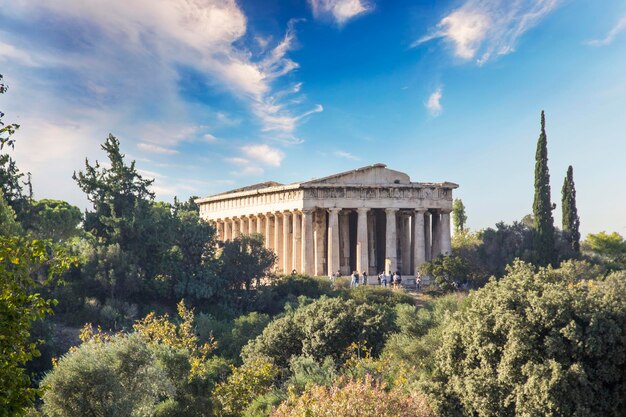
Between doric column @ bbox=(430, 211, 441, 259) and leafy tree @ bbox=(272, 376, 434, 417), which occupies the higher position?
doric column @ bbox=(430, 211, 441, 259)

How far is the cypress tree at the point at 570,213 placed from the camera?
2148 inches

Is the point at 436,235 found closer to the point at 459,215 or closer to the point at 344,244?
the point at 344,244

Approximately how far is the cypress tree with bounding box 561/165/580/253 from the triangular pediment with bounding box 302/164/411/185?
13908mm

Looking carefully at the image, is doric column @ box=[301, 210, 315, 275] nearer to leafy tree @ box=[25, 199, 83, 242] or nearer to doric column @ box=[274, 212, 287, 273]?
doric column @ box=[274, 212, 287, 273]

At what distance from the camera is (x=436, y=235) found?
53.9 meters

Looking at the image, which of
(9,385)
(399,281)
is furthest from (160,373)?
(399,281)

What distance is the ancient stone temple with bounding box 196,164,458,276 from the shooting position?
2034 inches

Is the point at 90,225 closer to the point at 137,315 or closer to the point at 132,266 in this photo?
the point at 132,266

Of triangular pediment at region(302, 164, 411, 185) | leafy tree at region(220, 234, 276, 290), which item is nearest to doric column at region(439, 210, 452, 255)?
triangular pediment at region(302, 164, 411, 185)

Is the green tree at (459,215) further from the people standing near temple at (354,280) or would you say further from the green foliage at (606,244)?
the people standing near temple at (354,280)

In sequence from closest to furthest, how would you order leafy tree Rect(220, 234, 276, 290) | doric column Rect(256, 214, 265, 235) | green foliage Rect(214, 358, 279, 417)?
1. green foliage Rect(214, 358, 279, 417)
2. leafy tree Rect(220, 234, 276, 290)
3. doric column Rect(256, 214, 265, 235)

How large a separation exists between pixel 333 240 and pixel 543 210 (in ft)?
49.9

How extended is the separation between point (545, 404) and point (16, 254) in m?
12.9

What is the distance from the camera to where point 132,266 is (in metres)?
41.1
